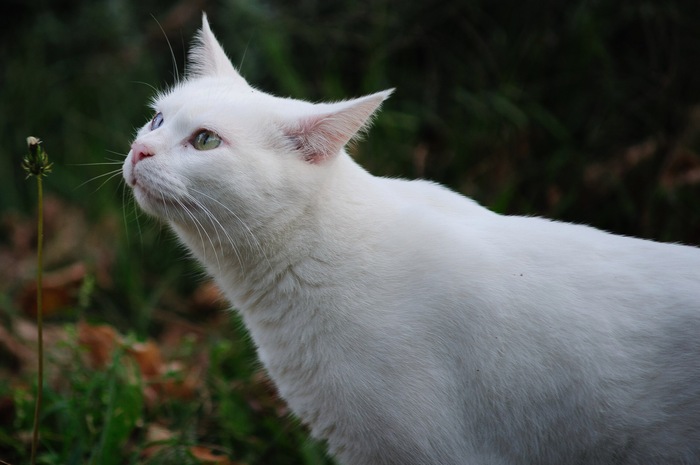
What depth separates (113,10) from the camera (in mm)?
5414

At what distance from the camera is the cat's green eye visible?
197cm

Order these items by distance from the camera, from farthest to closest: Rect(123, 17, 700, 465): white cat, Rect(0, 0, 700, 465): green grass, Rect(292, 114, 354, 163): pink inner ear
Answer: Rect(0, 0, 700, 465): green grass, Rect(292, 114, 354, 163): pink inner ear, Rect(123, 17, 700, 465): white cat

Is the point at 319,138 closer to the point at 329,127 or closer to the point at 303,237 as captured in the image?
the point at 329,127

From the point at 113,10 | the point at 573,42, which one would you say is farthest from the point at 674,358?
the point at 113,10

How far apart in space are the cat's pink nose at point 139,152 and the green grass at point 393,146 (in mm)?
881

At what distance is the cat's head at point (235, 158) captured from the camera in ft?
6.38

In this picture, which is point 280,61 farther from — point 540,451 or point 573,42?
point 540,451

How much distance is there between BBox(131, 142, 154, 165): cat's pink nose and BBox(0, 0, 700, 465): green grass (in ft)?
2.89

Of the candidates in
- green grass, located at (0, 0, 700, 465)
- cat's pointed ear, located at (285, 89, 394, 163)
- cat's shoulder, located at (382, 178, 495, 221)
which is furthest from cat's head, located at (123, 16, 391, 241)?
green grass, located at (0, 0, 700, 465)

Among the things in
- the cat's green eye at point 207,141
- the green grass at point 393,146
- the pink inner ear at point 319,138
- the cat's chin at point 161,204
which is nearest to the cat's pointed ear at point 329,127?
the pink inner ear at point 319,138

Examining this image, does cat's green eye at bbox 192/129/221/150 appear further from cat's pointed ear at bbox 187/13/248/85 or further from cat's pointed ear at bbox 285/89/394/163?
cat's pointed ear at bbox 187/13/248/85

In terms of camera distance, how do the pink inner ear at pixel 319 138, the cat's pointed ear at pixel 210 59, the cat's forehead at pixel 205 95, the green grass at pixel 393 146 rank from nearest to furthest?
the pink inner ear at pixel 319 138 → the cat's forehead at pixel 205 95 → the cat's pointed ear at pixel 210 59 → the green grass at pixel 393 146

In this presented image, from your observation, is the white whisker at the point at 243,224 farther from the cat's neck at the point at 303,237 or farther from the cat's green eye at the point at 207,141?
the cat's green eye at the point at 207,141

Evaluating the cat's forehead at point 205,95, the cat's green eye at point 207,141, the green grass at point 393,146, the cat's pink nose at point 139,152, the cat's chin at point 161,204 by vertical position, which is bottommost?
the green grass at point 393,146
